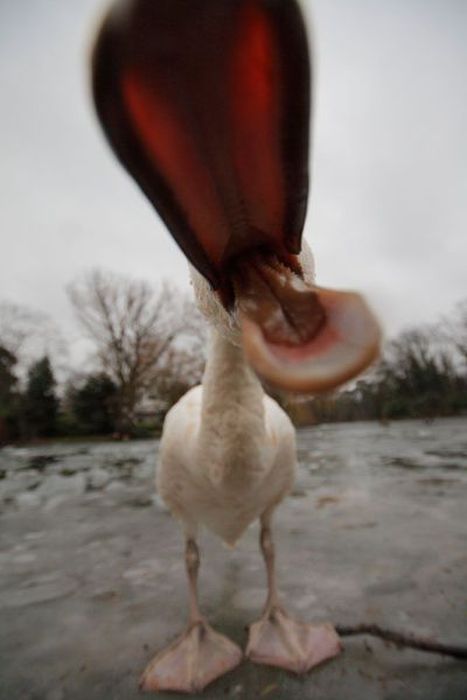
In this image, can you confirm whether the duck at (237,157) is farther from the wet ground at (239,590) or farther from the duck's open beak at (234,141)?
the wet ground at (239,590)

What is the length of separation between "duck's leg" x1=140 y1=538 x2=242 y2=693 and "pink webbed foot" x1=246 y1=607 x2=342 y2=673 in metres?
0.13

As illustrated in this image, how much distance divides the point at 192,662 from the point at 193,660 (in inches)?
0.4

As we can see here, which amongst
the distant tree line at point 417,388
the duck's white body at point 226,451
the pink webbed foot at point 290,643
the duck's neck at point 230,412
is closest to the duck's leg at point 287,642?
the pink webbed foot at point 290,643

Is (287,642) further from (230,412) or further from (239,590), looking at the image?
(230,412)

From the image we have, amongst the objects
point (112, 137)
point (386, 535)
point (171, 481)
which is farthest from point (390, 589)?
point (112, 137)

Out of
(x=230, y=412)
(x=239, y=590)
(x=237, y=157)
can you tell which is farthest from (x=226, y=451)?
(x=239, y=590)

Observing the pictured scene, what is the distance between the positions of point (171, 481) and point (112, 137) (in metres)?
A: 2.12

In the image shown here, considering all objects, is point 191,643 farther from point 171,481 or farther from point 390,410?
point 390,410

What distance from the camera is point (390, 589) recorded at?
2969 mm

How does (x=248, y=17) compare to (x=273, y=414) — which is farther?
(x=273, y=414)

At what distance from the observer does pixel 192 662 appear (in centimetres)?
222

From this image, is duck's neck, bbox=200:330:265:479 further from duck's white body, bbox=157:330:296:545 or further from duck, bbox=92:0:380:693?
duck, bbox=92:0:380:693

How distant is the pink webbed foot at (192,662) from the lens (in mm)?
2145

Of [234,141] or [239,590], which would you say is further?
[239,590]
